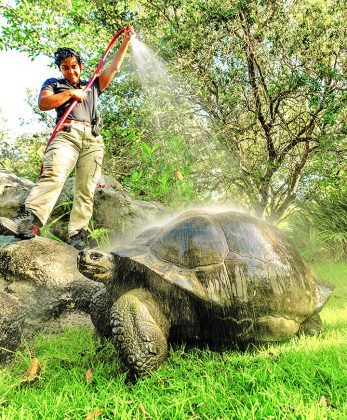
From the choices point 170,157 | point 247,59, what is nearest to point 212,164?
point 170,157

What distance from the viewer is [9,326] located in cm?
230

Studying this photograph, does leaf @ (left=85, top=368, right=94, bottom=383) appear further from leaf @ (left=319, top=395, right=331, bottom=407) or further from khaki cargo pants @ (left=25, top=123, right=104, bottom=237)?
khaki cargo pants @ (left=25, top=123, right=104, bottom=237)

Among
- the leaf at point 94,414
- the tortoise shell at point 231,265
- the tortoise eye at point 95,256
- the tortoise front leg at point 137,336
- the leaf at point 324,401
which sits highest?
the tortoise shell at point 231,265

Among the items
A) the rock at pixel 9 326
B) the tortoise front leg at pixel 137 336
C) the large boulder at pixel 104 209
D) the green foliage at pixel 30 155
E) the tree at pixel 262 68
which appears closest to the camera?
the tortoise front leg at pixel 137 336

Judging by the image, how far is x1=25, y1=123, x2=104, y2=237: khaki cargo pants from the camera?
127 inches

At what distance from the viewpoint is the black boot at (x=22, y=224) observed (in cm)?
322

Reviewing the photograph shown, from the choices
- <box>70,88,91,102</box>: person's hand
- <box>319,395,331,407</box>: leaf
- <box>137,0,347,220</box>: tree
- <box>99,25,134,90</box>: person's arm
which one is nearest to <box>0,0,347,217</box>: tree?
<box>137,0,347,220</box>: tree

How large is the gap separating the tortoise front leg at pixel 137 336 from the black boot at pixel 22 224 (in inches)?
66.1

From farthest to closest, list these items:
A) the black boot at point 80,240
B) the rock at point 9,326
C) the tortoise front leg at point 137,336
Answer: the black boot at point 80,240, the rock at point 9,326, the tortoise front leg at point 137,336

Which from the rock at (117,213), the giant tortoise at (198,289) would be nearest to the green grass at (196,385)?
the giant tortoise at (198,289)

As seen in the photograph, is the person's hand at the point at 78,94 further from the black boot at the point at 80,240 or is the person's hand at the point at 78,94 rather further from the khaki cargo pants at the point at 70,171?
the black boot at the point at 80,240

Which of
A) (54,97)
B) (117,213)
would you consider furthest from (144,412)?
(117,213)

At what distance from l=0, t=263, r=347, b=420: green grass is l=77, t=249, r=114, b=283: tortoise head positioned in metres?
0.58

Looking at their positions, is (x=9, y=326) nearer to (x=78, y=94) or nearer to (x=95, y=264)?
(x=95, y=264)
